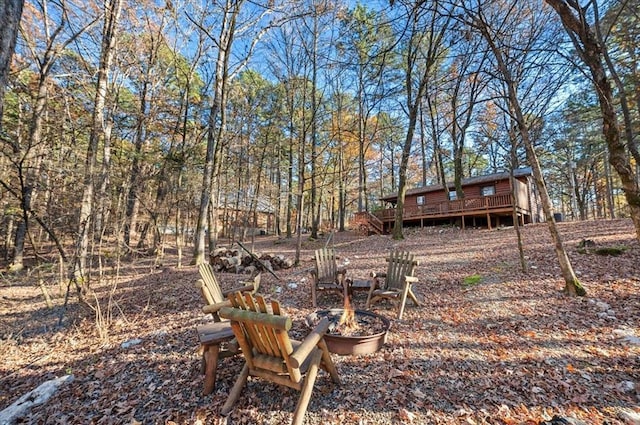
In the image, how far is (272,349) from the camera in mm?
2275

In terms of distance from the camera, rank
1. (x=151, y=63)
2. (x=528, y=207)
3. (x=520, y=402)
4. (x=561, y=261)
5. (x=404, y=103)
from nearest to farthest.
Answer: (x=520, y=402) < (x=561, y=261) < (x=151, y=63) < (x=404, y=103) < (x=528, y=207)

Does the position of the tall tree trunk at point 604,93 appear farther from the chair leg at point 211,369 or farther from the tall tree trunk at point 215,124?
the tall tree trunk at point 215,124

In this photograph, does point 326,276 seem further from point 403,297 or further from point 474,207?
point 474,207

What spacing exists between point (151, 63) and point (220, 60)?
12.7 ft

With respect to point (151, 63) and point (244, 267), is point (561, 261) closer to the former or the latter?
point (244, 267)

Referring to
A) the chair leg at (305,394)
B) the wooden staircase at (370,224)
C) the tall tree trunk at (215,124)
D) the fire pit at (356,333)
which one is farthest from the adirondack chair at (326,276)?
the wooden staircase at (370,224)

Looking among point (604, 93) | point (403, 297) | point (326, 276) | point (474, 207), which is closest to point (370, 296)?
point (403, 297)

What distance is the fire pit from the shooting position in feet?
9.99

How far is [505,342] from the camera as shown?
3.35 m

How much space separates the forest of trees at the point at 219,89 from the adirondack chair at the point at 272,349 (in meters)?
2.83

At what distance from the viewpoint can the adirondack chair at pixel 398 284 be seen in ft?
14.6

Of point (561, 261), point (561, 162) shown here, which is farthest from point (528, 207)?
point (561, 261)

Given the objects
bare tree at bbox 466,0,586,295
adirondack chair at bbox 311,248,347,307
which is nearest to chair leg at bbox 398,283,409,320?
adirondack chair at bbox 311,248,347,307

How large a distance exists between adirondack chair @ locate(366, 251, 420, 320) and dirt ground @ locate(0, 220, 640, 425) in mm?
253
